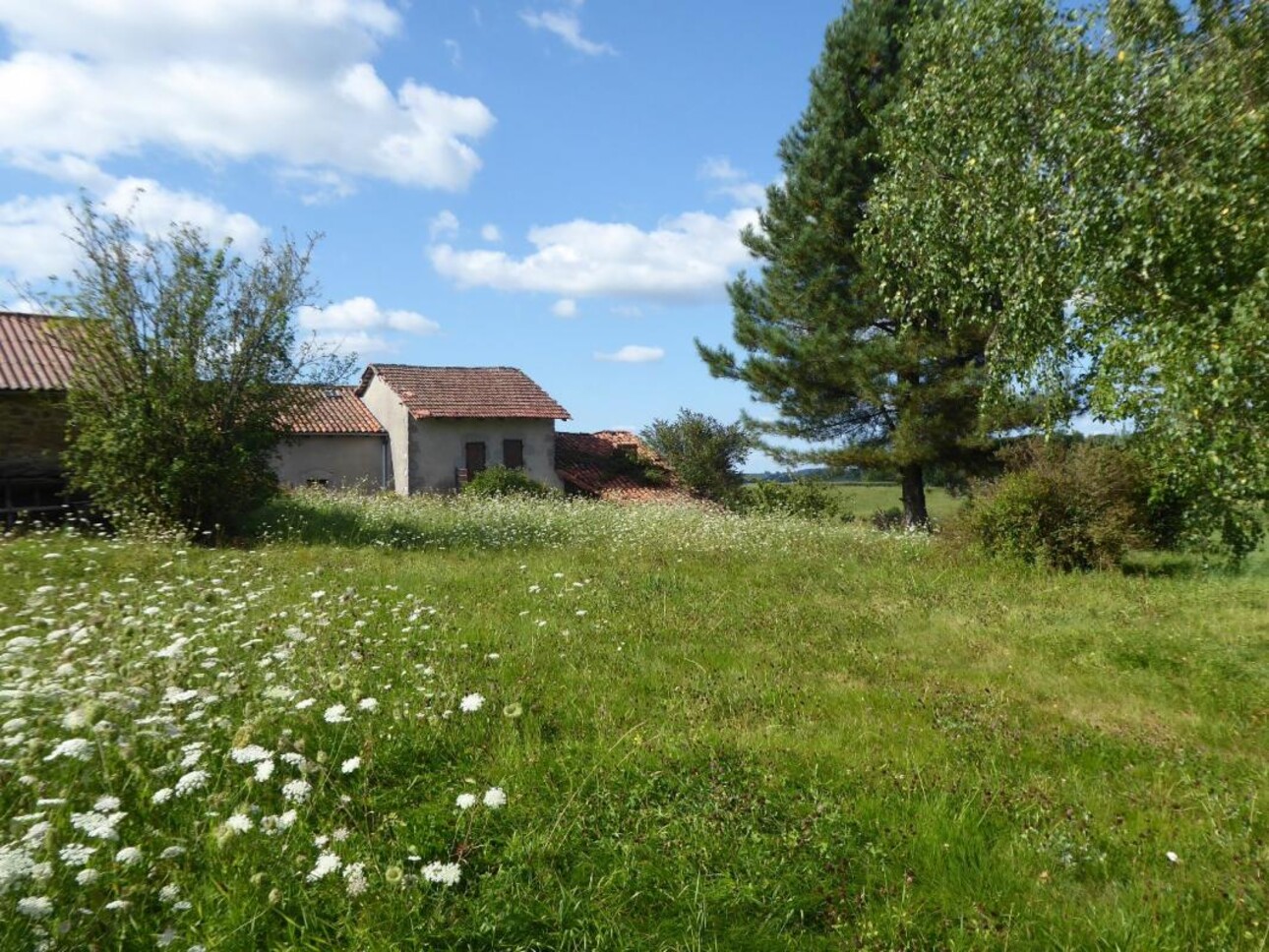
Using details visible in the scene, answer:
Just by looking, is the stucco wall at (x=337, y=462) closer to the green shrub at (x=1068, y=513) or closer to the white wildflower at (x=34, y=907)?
the green shrub at (x=1068, y=513)

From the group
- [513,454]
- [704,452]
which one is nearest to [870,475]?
[704,452]

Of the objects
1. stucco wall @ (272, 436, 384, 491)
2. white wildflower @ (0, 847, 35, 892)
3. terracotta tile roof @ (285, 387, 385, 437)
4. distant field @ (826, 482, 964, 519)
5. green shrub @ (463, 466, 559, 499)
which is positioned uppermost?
terracotta tile roof @ (285, 387, 385, 437)

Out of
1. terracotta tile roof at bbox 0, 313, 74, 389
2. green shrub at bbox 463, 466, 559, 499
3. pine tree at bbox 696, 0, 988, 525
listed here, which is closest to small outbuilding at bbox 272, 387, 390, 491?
green shrub at bbox 463, 466, 559, 499

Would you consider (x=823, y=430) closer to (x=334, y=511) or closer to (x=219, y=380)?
(x=334, y=511)

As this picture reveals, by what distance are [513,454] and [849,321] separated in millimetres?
15179

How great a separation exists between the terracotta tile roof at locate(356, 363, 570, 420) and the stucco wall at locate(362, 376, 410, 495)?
0.49 meters

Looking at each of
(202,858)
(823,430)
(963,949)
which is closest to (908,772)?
(963,949)

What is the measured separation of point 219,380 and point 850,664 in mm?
11362

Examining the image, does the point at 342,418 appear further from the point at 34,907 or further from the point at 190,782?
the point at 34,907

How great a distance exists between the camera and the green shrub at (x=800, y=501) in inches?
885

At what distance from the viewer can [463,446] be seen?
29.4m

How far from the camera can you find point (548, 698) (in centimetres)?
459

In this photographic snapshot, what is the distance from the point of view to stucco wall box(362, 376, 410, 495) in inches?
1118

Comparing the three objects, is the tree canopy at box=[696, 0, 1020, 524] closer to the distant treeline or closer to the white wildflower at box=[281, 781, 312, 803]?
the distant treeline
